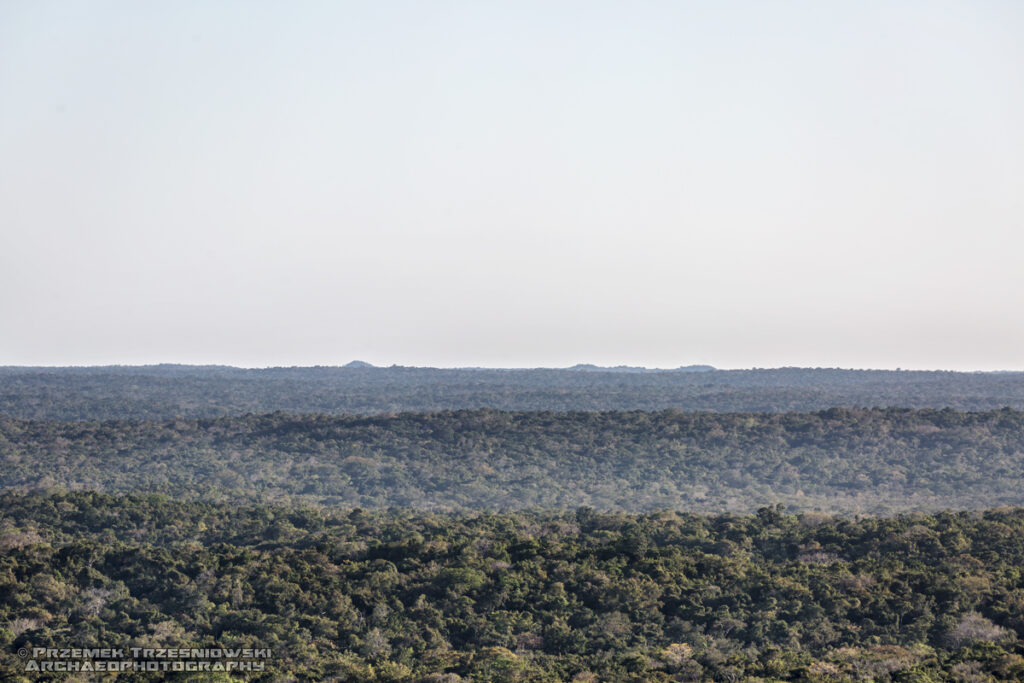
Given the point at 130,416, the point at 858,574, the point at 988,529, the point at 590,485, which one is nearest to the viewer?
the point at 858,574

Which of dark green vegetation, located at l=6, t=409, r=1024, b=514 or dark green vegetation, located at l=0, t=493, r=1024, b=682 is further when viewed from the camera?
dark green vegetation, located at l=6, t=409, r=1024, b=514

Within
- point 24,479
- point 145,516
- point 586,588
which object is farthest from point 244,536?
point 24,479

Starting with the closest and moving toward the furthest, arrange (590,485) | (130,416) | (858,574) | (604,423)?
(858,574) < (590,485) < (604,423) < (130,416)

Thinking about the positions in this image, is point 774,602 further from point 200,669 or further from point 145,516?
point 145,516

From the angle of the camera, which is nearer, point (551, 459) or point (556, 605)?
point (556, 605)
